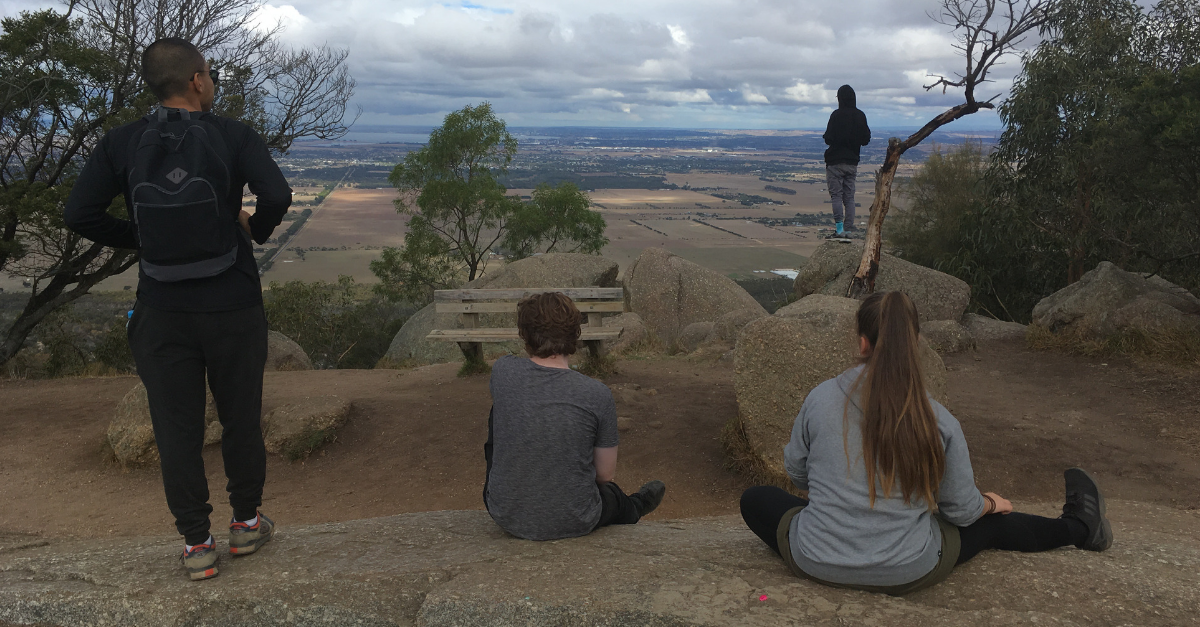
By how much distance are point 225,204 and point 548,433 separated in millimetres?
1510

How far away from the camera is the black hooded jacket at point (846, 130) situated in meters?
11.2

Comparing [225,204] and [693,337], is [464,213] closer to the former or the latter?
[693,337]

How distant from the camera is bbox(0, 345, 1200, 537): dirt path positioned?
19.6 feet

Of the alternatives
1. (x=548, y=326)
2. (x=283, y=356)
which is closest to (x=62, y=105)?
(x=283, y=356)

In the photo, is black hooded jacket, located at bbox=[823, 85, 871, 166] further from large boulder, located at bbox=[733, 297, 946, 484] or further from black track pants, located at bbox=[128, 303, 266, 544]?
black track pants, located at bbox=[128, 303, 266, 544]

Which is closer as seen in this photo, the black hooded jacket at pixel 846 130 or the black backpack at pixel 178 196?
the black backpack at pixel 178 196

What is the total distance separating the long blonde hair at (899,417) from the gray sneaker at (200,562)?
2.52 meters

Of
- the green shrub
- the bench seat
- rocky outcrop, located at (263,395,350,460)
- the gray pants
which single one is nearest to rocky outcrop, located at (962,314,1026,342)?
the gray pants

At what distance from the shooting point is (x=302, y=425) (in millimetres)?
6918

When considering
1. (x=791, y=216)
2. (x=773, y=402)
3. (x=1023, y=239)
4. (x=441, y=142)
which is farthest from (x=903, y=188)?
(x=791, y=216)

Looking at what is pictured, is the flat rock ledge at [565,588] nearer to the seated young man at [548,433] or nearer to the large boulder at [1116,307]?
the seated young man at [548,433]

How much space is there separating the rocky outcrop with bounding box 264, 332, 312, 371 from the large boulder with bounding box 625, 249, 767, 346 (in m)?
6.33

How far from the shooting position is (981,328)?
11648 millimetres

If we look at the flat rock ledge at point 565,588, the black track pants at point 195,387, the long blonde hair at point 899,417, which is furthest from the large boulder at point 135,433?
the long blonde hair at point 899,417
